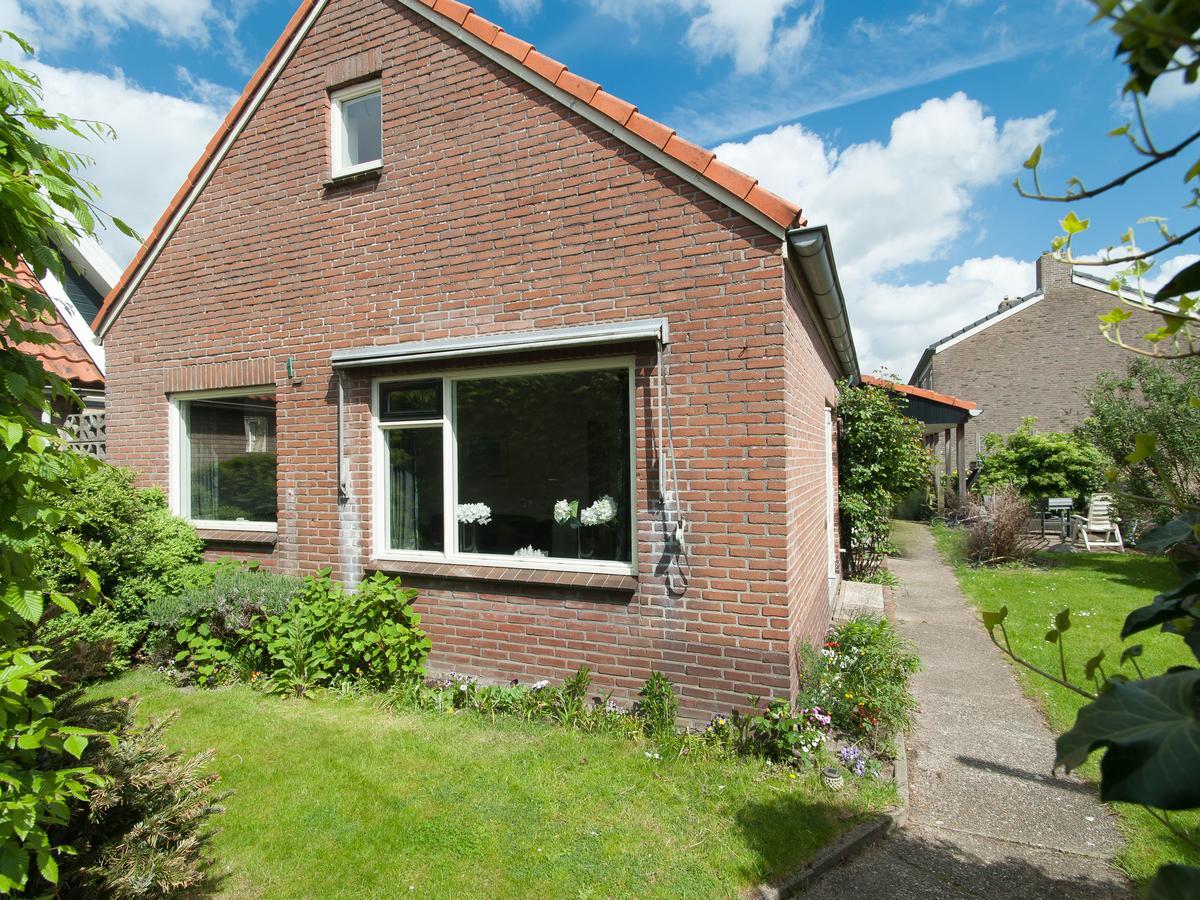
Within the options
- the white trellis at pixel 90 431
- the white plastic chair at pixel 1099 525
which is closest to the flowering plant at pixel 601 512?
the white trellis at pixel 90 431

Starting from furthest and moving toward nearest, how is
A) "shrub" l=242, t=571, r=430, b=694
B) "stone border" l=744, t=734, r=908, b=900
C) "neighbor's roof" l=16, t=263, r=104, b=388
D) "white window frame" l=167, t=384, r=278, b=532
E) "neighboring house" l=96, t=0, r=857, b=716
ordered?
"neighbor's roof" l=16, t=263, r=104, b=388, "white window frame" l=167, t=384, r=278, b=532, "shrub" l=242, t=571, r=430, b=694, "neighboring house" l=96, t=0, r=857, b=716, "stone border" l=744, t=734, r=908, b=900

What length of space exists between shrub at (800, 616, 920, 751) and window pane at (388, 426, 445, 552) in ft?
11.7

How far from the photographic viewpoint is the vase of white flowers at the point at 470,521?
20.0 ft

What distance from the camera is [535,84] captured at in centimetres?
569

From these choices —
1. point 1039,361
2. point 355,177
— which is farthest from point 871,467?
point 1039,361

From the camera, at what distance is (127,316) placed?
8.05 m

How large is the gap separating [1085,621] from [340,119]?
36.3 feet

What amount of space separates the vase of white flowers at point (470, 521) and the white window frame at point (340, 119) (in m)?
3.60

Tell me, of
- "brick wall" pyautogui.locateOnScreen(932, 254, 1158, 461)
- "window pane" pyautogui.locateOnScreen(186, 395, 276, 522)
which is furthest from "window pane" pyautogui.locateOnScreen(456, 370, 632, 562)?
"brick wall" pyautogui.locateOnScreen(932, 254, 1158, 461)

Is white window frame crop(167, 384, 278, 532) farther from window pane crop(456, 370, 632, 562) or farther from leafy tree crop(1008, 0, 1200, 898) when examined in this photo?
leafy tree crop(1008, 0, 1200, 898)

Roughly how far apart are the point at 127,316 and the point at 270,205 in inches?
102

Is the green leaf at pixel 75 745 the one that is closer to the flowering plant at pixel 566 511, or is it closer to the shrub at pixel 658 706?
the shrub at pixel 658 706

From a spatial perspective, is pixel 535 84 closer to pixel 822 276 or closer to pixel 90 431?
pixel 822 276

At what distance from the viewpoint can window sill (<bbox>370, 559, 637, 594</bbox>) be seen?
5273mm
